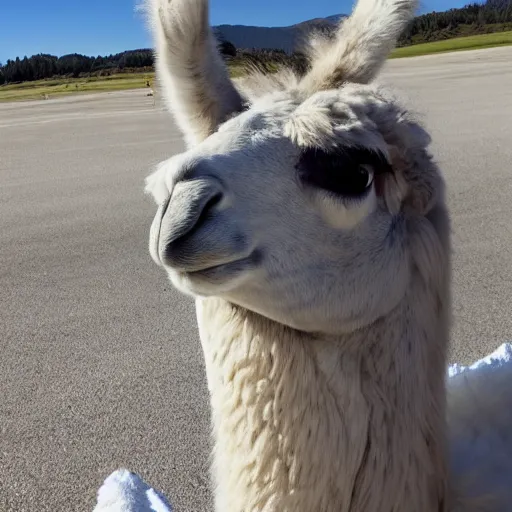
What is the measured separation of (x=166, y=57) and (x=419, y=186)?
31.0 inches

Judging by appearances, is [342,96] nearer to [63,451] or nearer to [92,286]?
[63,451]

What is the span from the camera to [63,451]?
318cm

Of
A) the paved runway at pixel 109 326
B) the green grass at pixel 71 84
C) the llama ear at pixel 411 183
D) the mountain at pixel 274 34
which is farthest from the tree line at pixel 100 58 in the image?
the llama ear at pixel 411 183

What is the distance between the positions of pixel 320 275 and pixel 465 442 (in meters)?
0.99

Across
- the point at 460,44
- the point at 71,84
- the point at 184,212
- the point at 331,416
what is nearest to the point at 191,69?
the point at 184,212

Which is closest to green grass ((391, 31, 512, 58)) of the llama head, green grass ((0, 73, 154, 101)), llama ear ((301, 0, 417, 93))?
green grass ((0, 73, 154, 101))

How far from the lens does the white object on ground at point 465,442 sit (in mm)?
2113

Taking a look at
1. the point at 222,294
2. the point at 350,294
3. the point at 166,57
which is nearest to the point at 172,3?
the point at 166,57

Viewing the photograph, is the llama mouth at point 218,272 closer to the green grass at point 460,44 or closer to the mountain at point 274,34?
→ the mountain at point 274,34

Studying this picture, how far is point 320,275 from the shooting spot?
5.31 ft

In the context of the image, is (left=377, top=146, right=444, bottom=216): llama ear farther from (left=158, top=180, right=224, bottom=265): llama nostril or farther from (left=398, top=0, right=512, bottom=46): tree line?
(left=398, top=0, right=512, bottom=46): tree line

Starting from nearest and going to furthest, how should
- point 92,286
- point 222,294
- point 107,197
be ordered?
point 222,294
point 92,286
point 107,197

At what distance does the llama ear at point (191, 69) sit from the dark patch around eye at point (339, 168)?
419mm

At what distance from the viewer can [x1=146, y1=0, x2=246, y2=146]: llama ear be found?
1.71 metres
